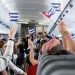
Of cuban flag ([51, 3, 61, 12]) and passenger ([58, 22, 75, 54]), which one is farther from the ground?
cuban flag ([51, 3, 61, 12])

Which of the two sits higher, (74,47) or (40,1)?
(40,1)

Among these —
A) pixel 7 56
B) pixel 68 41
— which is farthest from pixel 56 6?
pixel 68 41

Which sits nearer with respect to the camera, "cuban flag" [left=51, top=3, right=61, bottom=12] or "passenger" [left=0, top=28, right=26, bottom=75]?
"passenger" [left=0, top=28, right=26, bottom=75]

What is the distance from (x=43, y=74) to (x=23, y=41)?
370 inches

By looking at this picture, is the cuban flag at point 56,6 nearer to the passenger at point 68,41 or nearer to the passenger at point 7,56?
the passenger at point 7,56

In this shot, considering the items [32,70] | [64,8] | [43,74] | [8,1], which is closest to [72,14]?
[64,8]

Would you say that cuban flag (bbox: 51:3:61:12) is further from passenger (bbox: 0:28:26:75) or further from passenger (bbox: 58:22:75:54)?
passenger (bbox: 58:22:75:54)

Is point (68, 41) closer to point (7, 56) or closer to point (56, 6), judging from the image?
point (7, 56)

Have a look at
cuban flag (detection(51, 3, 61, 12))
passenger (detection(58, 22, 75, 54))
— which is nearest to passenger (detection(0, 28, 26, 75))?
passenger (detection(58, 22, 75, 54))

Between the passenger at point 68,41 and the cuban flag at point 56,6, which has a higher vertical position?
the cuban flag at point 56,6

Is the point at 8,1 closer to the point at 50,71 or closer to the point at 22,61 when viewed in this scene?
the point at 22,61

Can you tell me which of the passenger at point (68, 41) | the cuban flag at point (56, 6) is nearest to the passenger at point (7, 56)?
the passenger at point (68, 41)

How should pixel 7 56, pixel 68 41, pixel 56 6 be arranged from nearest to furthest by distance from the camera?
pixel 68 41 → pixel 7 56 → pixel 56 6

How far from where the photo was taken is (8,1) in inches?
754
